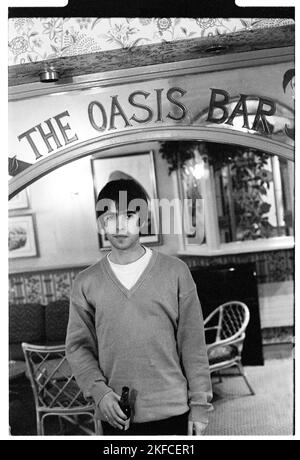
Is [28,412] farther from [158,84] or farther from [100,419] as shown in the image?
[158,84]

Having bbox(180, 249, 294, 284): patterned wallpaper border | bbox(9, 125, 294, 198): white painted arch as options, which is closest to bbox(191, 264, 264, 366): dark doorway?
bbox(180, 249, 294, 284): patterned wallpaper border

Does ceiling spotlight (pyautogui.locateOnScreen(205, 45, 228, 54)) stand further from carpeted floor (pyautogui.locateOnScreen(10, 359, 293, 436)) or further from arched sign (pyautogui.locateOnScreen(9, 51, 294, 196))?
carpeted floor (pyautogui.locateOnScreen(10, 359, 293, 436))

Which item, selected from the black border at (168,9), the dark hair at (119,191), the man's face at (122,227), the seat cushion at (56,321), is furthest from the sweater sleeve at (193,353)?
the seat cushion at (56,321)

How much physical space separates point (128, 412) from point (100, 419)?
19 centimetres

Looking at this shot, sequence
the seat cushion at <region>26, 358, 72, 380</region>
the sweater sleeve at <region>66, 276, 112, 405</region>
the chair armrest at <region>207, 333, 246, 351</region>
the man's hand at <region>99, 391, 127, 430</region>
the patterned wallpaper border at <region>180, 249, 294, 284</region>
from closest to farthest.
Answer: the man's hand at <region>99, 391, 127, 430</region> → the sweater sleeve at <region>66, 276, 112, 405</region> → the seat cushion at <region>26, 358, 72, 380</region> → the chair armrest at <region>207, 333, 246, 351</region> → the patterned wallpaper border at <region>180, 249, 294, 284</region>

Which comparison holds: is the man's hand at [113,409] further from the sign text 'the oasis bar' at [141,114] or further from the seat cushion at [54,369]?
the sign text 'the oasis bar' at [141,114]

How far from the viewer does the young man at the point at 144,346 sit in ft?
9.19

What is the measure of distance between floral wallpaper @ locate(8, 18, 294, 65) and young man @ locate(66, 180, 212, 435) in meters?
1.01

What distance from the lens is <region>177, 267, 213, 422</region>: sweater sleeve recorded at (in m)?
2.81

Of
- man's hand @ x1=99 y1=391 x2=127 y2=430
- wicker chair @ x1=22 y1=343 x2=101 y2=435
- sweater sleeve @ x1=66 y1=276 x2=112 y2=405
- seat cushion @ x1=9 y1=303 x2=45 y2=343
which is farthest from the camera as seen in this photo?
seat cushion @ x1=9 y1=303 x2=45 y2=343

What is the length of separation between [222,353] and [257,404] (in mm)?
541

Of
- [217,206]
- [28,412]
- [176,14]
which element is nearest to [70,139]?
[176,14]

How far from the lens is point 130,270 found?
9.55 feet

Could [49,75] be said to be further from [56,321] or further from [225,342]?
[56,321]
